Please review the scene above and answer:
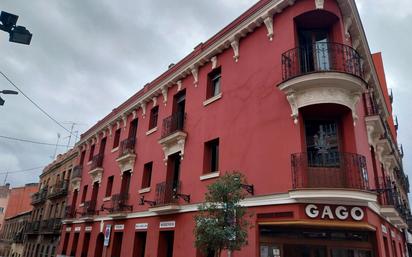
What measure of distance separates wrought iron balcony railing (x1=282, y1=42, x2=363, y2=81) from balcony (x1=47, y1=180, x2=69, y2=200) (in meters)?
24.2

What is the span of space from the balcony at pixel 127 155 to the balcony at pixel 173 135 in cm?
345

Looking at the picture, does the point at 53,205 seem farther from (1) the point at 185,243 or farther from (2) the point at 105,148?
(1) the point at 185,243

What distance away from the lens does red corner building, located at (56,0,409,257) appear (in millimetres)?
9039

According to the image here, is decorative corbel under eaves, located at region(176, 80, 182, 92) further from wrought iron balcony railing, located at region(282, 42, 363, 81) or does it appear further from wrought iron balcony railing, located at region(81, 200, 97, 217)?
wrought iron balcony railing, located at region(81, 200, 97, 217)

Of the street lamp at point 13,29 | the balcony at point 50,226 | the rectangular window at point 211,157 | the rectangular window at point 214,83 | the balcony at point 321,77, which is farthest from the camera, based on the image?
the balcony at point 50,226

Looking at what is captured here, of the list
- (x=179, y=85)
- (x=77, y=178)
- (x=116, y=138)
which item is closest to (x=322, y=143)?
(x=179, y=85)

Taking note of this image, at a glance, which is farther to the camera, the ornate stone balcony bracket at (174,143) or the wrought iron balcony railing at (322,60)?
the ornate stone balcony bracket at (174,143)

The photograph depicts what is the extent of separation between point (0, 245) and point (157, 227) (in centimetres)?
4837

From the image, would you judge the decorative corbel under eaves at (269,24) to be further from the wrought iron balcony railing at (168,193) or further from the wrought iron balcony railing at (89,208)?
the wrought iron balcony railing at (89,208)

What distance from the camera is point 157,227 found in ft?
46.7

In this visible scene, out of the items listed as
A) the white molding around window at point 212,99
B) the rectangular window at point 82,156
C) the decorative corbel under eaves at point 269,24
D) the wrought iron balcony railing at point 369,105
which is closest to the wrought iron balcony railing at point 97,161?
the rectangular window at point 82,156

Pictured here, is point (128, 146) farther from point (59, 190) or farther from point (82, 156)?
point (59, 190)

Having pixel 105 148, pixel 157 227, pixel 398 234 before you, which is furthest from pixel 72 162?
pixel 398 234

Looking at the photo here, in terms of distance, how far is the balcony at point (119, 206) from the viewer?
664 inches
